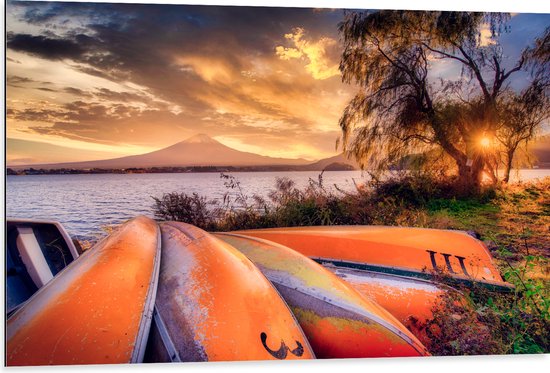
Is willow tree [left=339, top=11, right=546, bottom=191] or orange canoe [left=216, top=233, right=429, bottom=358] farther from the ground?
willow tree [left=339, top=11, right=546, bottom=191]

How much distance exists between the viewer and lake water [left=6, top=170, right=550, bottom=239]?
265 cm

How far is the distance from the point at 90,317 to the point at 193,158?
48.3 inches

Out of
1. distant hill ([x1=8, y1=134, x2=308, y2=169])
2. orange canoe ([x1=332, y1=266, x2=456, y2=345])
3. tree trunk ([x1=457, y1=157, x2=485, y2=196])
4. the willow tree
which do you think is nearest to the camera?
orange canoe ([x1=332, y1=266, x2=456, y2=345])

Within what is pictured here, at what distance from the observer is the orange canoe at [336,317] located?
2.27 metres

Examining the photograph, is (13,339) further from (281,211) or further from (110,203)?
(281,211)

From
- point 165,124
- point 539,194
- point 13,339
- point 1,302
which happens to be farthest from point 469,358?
point 1,302

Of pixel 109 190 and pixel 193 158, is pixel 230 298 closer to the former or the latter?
pixel 193 158

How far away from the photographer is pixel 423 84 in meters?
3.07

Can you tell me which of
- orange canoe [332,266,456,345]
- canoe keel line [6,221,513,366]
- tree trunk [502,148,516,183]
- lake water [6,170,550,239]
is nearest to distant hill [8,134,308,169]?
lake water [6,170,550,239]

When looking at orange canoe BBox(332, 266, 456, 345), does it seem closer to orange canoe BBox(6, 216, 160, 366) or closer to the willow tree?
the willow tree

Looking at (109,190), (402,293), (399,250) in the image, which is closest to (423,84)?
(399,250)

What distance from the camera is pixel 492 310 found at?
2.68 metres

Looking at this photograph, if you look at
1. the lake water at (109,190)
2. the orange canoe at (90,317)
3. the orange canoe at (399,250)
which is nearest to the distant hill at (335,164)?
the lake water at (109,190)

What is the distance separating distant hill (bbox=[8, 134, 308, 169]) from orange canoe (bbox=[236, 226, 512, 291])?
1.57 ft
